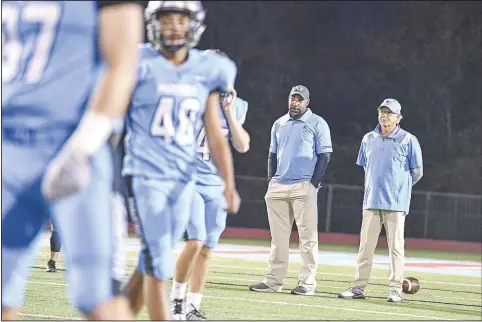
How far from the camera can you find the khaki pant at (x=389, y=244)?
36.5 ft

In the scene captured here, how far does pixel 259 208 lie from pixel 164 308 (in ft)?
71.4

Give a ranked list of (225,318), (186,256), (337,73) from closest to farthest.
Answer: (186,256), (225,318), (337,73)

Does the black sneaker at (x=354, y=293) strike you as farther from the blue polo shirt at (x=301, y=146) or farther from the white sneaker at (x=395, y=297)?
the blue polo shirt at (x=301, y=146)

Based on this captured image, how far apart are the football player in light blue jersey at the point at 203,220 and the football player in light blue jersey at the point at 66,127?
3324mm

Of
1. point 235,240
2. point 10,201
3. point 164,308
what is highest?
point 10,201

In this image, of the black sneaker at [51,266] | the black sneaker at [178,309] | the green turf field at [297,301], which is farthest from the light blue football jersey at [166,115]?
the black sneaker at [51,266]

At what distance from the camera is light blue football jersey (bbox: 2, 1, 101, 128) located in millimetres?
4066

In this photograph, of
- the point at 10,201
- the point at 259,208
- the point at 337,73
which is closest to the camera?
the point at 10,201

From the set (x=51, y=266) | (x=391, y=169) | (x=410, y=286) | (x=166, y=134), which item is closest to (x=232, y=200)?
(x=166, y=134)

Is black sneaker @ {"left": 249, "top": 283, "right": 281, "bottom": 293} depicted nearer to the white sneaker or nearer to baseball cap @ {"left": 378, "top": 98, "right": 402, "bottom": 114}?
the white sneaker

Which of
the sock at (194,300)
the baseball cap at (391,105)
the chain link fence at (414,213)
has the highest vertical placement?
the baseball cap at (391,105)

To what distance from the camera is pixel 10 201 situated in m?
4.04

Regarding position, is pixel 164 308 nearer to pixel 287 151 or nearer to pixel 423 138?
pixel 287 151

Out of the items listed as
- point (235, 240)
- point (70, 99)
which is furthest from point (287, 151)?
point (235, 240)
